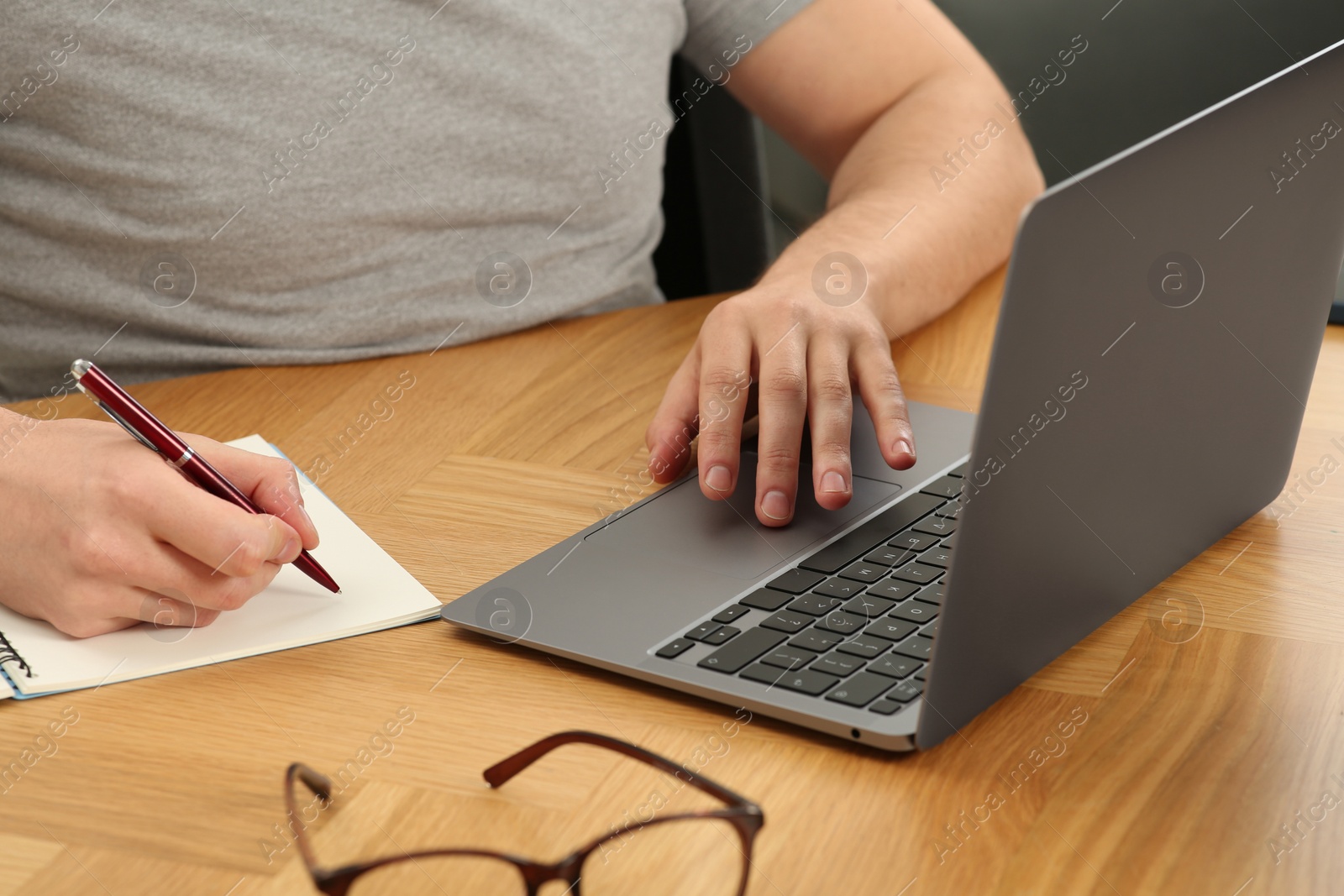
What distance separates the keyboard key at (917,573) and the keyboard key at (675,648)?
114mm

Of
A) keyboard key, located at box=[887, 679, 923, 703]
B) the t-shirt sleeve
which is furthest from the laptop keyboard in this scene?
the t-shirt sleeve

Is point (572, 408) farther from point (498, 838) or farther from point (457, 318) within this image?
point (498, 838)

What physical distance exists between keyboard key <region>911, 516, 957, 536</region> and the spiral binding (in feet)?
1.50

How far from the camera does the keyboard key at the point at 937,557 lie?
→ 1.99 feet

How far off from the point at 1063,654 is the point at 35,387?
909mm

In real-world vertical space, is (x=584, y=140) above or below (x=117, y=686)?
above

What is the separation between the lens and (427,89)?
1.01 meters

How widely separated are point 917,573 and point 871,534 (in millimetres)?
51

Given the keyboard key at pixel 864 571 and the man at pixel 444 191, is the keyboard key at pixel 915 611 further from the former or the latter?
the man at pixel 444 191

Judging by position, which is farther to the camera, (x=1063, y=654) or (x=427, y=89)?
(x=427, y=89)

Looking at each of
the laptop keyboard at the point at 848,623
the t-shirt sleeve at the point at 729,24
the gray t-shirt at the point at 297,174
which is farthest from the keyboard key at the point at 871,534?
the t-shirt sleeve at the point at 729,24

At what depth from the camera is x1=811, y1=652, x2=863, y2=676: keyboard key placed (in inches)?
20.4

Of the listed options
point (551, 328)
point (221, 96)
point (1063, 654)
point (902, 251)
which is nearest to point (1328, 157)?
point (1063, 654)

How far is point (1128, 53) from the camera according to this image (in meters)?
1.47
